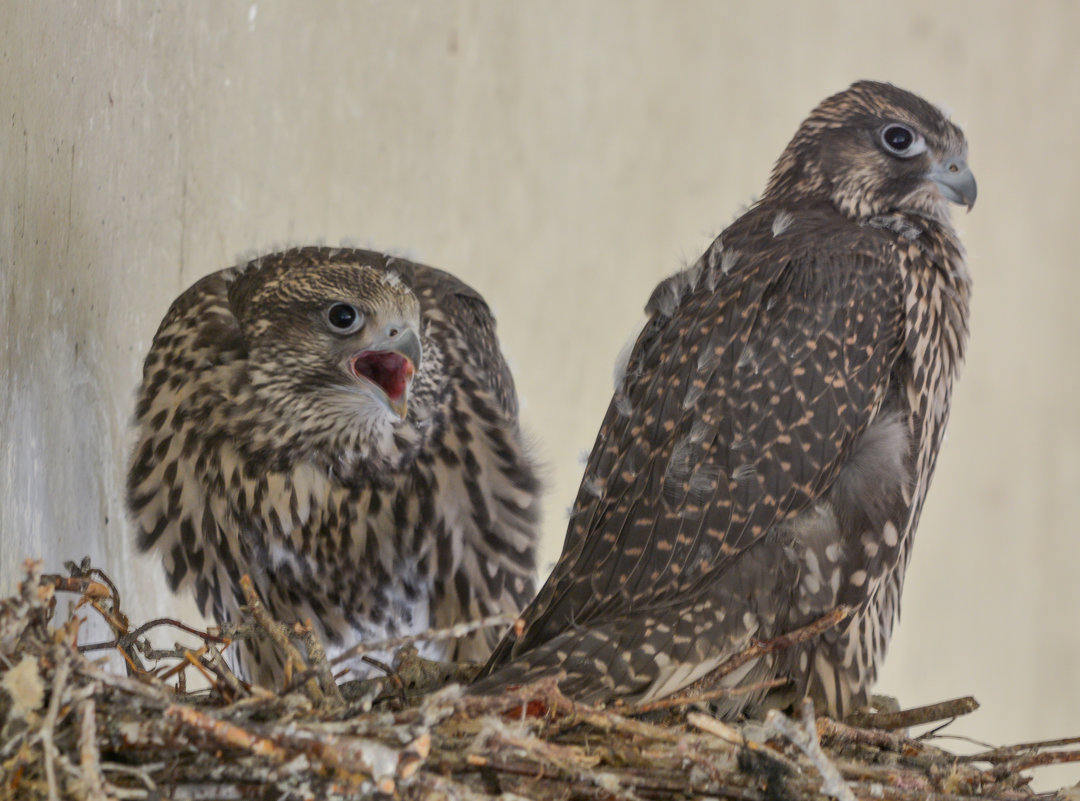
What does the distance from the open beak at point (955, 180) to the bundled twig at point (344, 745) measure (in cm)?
106

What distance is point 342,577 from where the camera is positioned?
2.42 m

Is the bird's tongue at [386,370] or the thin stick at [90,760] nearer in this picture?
the thin stick at [90,760]

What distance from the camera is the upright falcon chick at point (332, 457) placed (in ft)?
7.36

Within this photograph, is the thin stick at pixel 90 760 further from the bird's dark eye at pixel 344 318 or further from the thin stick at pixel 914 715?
the thin stick at pixel 914 715

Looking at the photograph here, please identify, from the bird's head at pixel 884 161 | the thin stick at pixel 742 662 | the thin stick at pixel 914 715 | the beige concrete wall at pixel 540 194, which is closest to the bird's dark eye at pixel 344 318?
the beige concrete wall at pixel 540 194

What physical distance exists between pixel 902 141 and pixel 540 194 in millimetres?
1980

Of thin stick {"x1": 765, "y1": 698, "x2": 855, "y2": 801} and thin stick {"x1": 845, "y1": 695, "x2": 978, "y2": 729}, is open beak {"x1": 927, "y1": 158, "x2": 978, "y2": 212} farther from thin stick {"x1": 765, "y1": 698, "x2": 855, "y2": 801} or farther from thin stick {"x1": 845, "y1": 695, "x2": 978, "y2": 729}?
thin stick {"x1": 765, "y1": 698, "x2": 855, "y2": 801}

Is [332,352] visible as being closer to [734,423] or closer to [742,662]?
[734,423]

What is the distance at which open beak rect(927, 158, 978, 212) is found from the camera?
2.48 m

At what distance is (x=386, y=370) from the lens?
2.25 m

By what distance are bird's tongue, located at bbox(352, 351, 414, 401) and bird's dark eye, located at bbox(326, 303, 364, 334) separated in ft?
0.18

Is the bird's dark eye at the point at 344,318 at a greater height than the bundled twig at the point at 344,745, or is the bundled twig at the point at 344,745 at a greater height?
the bird's dark eye at the point at 344,318

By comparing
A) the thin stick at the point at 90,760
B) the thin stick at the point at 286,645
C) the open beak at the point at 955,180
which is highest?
the open beak at the point at 955,180

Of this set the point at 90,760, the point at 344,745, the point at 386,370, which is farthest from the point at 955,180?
the point at 90,760
